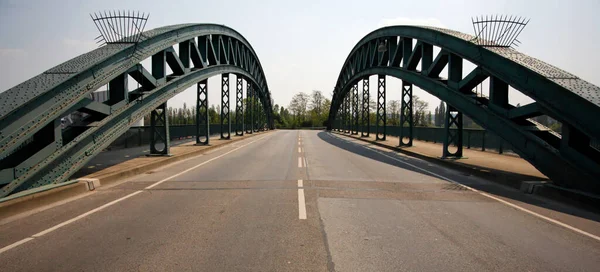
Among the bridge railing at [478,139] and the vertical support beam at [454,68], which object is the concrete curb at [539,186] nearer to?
the bridge railing at [478,139]

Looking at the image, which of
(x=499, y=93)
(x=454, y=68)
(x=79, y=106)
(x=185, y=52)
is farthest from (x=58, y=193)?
(x=454, y=68)

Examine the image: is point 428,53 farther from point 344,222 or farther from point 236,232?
point 236,232

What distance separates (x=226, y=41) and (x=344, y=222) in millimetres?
26820

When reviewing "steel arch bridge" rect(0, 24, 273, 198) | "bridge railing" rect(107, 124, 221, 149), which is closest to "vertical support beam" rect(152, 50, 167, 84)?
"steel arch bridge" rect(0, 24, 273, 198)

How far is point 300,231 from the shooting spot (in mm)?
5648

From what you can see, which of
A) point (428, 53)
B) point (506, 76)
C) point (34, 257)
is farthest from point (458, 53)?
point (34, 257)

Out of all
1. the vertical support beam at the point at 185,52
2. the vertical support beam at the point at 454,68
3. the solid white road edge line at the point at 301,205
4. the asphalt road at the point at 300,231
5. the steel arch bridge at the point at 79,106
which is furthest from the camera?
the vertical support beam at the point at 185,52

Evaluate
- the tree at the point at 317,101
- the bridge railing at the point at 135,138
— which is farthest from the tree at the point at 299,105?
the bridge railing at the point at 135,138

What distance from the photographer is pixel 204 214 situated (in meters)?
6.69

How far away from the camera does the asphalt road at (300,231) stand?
4.45 m

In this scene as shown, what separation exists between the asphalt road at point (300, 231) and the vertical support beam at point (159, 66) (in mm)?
6955

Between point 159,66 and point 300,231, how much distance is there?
40.7ft

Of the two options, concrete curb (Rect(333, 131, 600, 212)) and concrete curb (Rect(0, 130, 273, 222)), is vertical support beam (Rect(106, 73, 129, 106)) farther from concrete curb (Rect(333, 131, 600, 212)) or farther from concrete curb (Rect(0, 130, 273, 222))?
concrete curb (Rect(333, 131, 600, 212))

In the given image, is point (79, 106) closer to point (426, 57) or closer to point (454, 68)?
point (454, 68)
